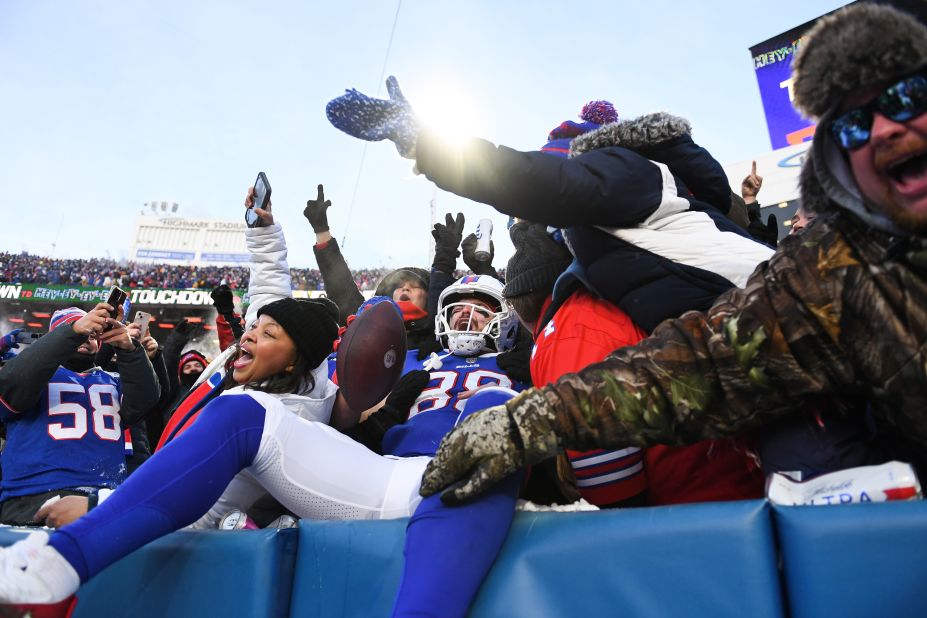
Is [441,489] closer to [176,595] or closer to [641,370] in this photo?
[641,370]

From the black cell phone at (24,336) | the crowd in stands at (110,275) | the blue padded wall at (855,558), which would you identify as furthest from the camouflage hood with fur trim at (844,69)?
the crowd in stands at (110,275)

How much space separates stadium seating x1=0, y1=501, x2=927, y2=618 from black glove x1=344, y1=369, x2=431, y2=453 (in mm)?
865

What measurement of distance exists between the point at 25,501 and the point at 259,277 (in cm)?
181

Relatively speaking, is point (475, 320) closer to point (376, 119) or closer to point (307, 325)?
point (307, 325)

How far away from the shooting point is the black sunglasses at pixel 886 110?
0.99 m

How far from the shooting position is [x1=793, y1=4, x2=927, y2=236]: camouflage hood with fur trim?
39.3 inches

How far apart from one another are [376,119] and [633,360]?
2.68ft

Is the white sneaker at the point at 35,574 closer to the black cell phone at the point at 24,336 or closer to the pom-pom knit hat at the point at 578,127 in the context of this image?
the pom-pom knit hat at the point at 578,127

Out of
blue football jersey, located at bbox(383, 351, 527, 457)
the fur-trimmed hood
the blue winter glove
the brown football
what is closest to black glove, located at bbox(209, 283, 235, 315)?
blue football jersey, located at bbox(383, 351, 527, 457)

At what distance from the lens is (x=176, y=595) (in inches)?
58.9

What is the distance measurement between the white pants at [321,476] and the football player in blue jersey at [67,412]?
211cm

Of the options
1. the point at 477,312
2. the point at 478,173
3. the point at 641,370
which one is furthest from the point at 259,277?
the point at 641,370

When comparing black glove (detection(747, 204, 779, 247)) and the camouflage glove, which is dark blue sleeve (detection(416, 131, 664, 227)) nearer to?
the camouflage glove

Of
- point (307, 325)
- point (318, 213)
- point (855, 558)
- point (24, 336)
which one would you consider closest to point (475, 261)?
point (318, 213)
